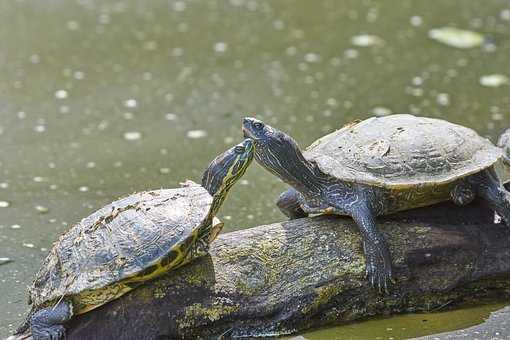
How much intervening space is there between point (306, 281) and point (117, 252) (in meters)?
0.85

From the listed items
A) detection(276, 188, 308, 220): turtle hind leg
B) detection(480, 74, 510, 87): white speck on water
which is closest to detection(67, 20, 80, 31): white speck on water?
detection(480, 74, 510, 87): white speck on water

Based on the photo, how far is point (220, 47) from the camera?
8.23m

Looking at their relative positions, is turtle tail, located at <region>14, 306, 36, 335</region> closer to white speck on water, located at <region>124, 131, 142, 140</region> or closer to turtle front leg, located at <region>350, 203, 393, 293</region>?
turtle front leg, located at <region>350, 203, 393, 293</region>

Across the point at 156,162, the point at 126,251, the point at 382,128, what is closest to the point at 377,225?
the point at 382,128

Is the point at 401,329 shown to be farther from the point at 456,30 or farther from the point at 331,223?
the point at 456,30

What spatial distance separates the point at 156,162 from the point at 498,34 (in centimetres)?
400

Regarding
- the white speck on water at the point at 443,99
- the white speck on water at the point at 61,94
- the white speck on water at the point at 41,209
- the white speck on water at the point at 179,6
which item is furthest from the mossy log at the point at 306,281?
the white speck on water at the point at 179,6

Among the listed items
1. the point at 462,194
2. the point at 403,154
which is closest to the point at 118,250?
the point at 403,154

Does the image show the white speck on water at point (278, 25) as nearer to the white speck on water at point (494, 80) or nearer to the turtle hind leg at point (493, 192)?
the white speck on water at point (494, 80)

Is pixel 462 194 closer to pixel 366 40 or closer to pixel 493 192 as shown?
pixel 493 192

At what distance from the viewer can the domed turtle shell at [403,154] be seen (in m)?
4.12

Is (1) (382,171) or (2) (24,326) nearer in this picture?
(2) (24,326)

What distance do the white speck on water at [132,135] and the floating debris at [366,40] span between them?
2617 mm

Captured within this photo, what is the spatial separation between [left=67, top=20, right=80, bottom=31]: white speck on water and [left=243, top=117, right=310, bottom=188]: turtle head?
15.8 feet
